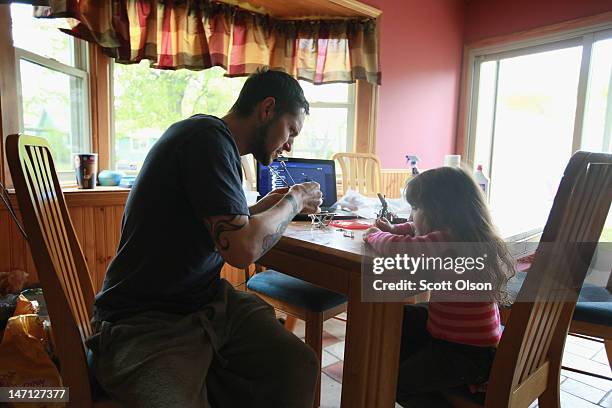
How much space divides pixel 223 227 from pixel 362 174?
6.01ft

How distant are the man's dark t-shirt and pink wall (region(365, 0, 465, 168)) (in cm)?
256

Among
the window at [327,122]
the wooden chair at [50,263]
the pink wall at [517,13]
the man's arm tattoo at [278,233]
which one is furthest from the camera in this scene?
the window at [327,122]

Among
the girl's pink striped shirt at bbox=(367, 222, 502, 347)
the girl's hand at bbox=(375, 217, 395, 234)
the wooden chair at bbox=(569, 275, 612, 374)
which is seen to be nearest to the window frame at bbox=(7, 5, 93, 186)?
the girl's hand at bbox=(375, 217, 395, 234)

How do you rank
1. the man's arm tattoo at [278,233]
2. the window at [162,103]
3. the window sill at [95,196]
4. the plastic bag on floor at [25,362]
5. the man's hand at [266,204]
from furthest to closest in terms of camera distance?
the window at [162,103] → the window sill at [95,196] → the man's hand at [266,204] → the plastic bag on floor at [25,362] → the man's arm tattoo at [278,233]

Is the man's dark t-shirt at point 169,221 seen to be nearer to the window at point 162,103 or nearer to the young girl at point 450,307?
the young girl at point 450,307

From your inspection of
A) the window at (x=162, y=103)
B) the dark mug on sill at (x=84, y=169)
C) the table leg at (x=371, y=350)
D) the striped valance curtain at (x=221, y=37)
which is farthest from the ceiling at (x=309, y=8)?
the table leg at (x=371, y=350)

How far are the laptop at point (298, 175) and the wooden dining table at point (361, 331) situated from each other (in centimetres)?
58

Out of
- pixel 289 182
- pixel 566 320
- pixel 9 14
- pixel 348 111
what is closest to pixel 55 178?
pixel 289 182

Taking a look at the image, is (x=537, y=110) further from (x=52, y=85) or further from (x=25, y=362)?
(x=25, y=362)

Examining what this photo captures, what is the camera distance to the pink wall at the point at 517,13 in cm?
300

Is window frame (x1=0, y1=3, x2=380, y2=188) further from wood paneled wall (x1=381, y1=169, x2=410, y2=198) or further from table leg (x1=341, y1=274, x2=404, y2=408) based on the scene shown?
table leg (x1=341, y1=274, x2=404, y2=408)

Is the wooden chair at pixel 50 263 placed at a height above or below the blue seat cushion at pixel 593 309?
above

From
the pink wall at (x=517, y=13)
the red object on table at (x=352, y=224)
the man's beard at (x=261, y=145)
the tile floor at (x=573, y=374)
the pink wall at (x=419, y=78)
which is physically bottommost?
the tile floor at (x=573, y=374)

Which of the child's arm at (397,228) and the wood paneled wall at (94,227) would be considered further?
the wood paneled wall at (94,227)
